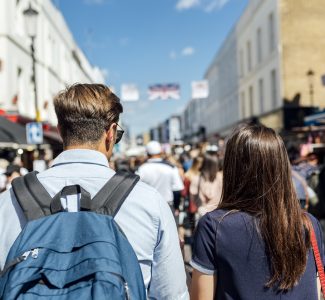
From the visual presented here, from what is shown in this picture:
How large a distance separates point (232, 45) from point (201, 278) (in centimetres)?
4415

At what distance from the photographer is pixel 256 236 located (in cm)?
198

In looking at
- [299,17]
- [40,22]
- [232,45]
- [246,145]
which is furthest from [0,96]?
[232,45]

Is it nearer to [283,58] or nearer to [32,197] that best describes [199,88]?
[283,58]

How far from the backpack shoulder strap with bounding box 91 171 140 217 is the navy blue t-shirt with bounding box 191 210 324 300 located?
48cm

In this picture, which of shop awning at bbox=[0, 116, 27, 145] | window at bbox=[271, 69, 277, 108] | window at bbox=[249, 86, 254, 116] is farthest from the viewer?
window at bbox=[249, 86, 254, 116]

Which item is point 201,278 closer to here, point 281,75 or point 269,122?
point 281,75

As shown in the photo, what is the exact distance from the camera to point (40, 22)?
963 inches

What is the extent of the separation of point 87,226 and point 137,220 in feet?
0.80

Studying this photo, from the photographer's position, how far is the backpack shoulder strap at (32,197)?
1.62m

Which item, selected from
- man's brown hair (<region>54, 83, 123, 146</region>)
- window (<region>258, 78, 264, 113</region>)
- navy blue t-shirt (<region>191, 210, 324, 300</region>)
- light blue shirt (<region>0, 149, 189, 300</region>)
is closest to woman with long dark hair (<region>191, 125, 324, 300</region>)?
navy blue t-shirt (<region>191, 210, 324, 300</region>)

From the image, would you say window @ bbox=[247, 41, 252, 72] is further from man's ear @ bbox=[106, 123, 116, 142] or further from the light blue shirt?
the light blue shirt

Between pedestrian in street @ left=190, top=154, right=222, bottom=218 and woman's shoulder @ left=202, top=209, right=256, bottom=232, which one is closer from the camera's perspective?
woman's shoulder @ left=202, top=209, right=256, bottom=232

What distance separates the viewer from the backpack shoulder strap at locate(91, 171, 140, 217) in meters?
1.63

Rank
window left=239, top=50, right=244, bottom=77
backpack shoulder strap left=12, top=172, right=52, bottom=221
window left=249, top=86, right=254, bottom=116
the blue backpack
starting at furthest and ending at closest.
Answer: window left=239, top=50, right=244, bottom=77 < window left=249, top=86, right=254, bottom=116 < backpack shoulder strap left=12, top=172, right=52, bottom=221 < the blue backpack
